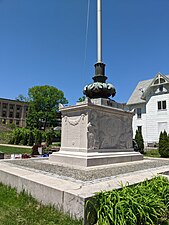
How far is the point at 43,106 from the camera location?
5472 centimetres

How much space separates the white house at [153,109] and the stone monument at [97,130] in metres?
21.9

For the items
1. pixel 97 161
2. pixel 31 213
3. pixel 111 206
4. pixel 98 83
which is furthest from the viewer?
pixel 98 83

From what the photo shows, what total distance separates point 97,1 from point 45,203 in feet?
34.8

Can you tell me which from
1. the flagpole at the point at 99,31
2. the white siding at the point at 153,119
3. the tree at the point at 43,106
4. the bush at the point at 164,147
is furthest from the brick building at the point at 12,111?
the flagpole at the point at 99,31

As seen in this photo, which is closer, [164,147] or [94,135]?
[94,135]

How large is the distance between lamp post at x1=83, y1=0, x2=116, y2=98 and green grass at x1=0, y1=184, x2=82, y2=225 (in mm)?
5761

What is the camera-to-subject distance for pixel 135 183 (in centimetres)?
421

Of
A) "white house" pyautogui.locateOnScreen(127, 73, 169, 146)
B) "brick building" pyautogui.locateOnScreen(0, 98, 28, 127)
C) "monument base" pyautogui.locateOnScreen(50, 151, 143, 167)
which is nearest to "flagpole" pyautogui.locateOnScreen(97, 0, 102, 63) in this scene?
"monument base" pyautogui.locateOnScreen(50, 151, 143, 167)

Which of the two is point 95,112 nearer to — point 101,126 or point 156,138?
point 101,126

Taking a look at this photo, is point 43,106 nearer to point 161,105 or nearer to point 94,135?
point 161,105

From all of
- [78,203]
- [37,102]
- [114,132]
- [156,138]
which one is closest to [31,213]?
[78,203]

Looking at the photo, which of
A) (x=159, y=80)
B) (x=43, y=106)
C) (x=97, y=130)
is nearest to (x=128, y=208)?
(x=97, y=130)

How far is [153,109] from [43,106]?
33.2 m

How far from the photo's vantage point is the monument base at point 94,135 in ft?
24.5
